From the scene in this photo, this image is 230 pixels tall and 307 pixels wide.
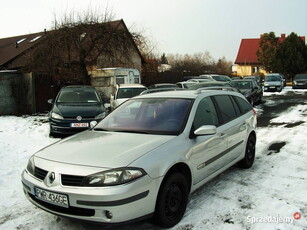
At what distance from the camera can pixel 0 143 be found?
806 cm

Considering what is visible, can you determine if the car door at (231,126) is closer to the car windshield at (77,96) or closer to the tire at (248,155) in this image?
the tire at (248,155)

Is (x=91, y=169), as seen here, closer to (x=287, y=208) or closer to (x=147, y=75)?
(x=287, y=208)

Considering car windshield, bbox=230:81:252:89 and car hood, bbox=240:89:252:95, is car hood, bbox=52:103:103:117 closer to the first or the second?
car hood, bbox=240:89:252:95

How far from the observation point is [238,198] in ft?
13.7

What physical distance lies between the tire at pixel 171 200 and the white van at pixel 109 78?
14.8 meters

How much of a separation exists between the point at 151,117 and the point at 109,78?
14.2 metres

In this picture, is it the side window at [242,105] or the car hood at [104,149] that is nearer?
the car hood at [104,149]

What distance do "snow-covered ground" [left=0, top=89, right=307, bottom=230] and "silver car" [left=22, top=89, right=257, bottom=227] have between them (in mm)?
351

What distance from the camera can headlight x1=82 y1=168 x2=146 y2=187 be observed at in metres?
2.90

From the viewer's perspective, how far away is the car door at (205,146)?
3.77 m

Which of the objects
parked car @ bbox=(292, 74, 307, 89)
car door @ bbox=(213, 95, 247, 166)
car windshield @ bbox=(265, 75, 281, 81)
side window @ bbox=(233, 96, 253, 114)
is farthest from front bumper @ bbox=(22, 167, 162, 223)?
parked car @ bbox=(292, 74, 307, 89)

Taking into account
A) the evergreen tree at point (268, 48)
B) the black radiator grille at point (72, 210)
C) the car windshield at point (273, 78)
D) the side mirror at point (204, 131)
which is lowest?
the black radiator grille at point (72, 210)

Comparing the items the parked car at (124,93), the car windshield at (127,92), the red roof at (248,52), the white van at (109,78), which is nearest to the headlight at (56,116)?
the parked car at (124,93)

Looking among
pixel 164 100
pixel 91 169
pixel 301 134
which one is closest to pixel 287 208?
pixel 164 100
